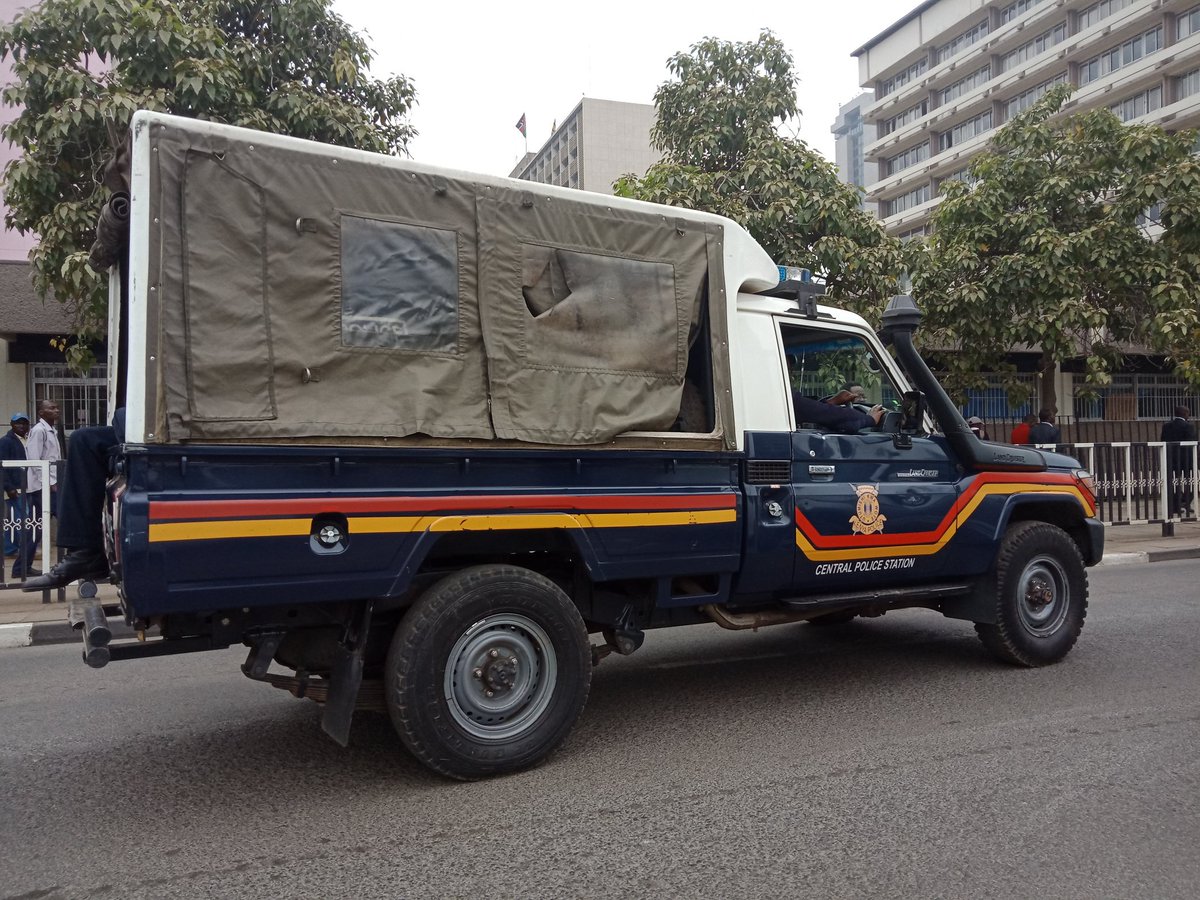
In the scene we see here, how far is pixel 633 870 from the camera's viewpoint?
3133mm

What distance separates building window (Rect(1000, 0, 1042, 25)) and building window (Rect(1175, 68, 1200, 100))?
40.3 ft

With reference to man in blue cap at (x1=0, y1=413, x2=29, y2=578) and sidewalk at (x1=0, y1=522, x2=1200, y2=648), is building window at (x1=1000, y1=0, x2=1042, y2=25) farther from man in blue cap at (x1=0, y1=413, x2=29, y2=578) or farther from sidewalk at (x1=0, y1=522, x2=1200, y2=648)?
man in blue cap at (x1=0, y1=413, x2=29, y2=578)

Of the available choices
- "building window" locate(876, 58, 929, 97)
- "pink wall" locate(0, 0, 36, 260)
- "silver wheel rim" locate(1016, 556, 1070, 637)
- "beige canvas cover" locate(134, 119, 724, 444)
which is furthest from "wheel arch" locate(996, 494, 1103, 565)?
"building window" locate(876, 58, 929, 97)

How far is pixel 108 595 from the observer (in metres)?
5.59

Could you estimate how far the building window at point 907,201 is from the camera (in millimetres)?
59250

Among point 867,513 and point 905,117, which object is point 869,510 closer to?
point 867,513

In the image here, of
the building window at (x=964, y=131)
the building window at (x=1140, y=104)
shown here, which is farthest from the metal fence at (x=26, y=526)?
the building window at (x=964, y=131)

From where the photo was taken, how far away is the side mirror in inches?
212

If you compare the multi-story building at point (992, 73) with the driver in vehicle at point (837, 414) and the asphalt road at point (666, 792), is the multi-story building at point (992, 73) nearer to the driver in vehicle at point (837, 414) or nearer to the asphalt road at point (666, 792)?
the driver in vehicle at point (837, 414)

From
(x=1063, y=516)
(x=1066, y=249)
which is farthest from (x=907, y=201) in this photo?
(x=1063, y=516)

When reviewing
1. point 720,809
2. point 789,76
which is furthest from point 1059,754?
point 789,76

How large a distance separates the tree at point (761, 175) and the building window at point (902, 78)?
5403cm

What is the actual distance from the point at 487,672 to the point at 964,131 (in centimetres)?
6039

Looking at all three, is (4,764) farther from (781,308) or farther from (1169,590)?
(1169,590)
